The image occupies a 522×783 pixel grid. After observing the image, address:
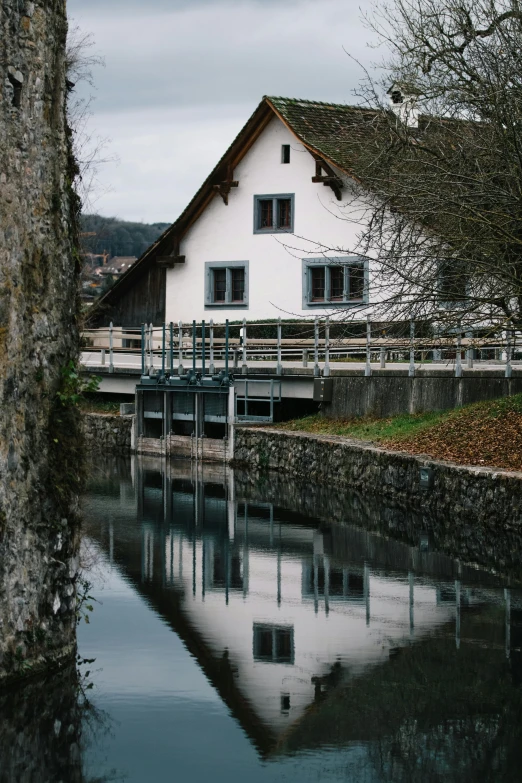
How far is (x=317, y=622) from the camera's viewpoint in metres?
12.9

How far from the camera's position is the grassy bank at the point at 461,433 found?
66.8ft

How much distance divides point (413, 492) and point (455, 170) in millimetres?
5210

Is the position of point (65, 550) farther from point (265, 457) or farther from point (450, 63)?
point (265, 457)

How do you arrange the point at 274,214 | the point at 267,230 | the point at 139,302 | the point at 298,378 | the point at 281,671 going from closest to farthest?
1. the point at 281,671
2. the point at 298,378
3. the point at 274,214
4. the point at 267,230
5. the point at 139,302

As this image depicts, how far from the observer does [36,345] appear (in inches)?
388

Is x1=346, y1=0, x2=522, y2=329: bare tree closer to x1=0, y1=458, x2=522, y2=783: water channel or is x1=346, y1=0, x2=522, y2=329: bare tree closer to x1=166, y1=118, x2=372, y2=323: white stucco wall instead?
x1=0, y1=458, x2=522, y2=783: water channel

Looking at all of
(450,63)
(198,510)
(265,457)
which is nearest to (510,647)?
(198,510)

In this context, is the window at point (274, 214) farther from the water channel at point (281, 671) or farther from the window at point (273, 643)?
the window at point (273, 643)

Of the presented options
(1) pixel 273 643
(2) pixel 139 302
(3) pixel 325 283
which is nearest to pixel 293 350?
(3) pixel 325 283

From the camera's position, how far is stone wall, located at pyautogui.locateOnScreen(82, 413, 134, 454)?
116 feet

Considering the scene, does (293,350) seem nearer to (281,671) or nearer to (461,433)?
(461,433)

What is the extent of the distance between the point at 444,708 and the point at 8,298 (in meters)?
4.50

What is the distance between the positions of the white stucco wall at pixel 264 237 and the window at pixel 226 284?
0.17 metres

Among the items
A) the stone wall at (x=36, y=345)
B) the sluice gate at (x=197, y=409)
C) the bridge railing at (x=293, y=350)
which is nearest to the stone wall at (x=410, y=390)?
the bridge railing at (x=293, y=350)
